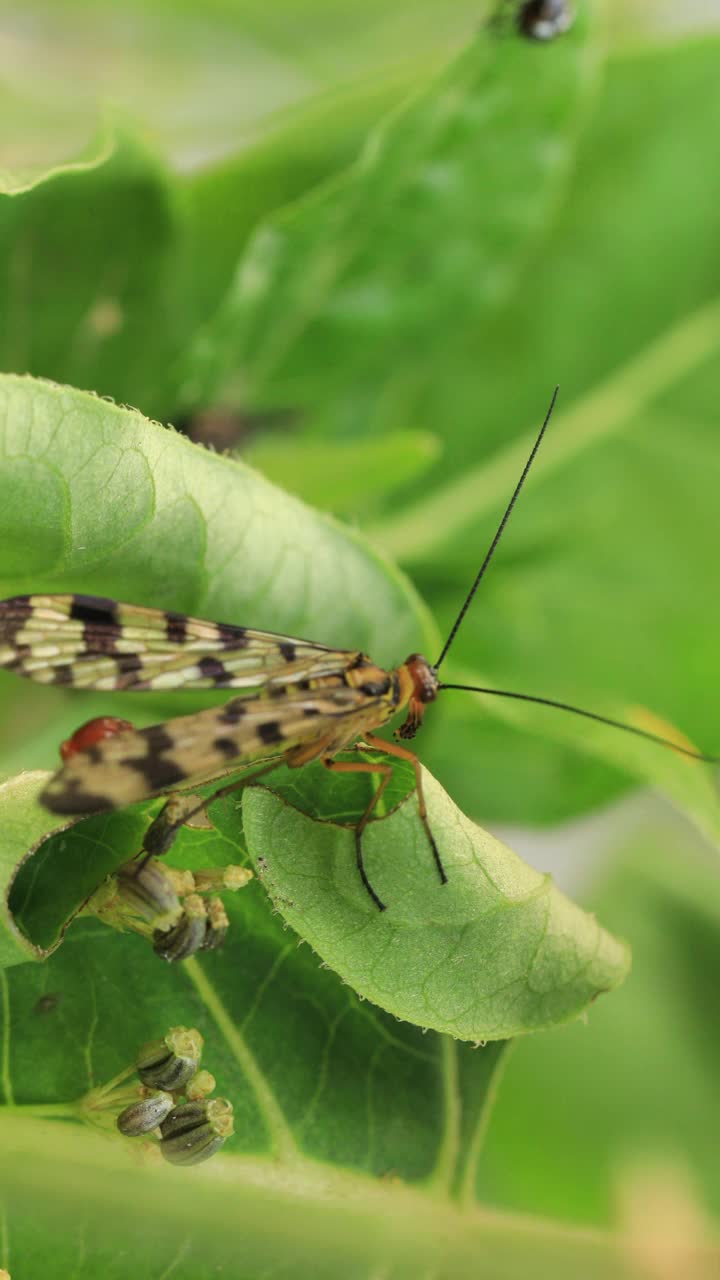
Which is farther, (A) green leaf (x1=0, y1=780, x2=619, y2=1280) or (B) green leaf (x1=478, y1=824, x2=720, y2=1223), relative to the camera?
(B) green leaf (x1=478, y1=824, x2=720, y2=1223)

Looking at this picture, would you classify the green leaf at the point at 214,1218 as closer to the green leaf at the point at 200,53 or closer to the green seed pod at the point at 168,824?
the green seed pod at the point at 168,824

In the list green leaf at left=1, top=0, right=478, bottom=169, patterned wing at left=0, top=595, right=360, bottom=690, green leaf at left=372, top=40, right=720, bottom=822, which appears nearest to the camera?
patterned wing at left=0, top=595, right=360, bottom=690

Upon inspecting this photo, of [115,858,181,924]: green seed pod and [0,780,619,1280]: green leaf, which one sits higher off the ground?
[115,858,181,924]: green seed pod

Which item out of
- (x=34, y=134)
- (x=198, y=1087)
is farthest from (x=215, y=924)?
(x=34, y=134)

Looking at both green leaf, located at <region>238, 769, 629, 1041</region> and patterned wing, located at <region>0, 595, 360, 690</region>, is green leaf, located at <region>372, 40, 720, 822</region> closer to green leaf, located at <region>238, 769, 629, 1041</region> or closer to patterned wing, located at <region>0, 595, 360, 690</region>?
patterned wing, located at <region>0, 595, 360, 690</region>

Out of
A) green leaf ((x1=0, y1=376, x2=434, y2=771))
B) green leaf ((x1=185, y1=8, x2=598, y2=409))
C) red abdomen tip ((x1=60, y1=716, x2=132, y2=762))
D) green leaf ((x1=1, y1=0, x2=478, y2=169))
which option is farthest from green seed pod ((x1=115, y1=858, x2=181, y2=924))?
green leaf ((x1=1, y1=0, x2=478, y2=169))

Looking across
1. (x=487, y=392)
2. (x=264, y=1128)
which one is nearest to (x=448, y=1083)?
(x=264, y=1128)

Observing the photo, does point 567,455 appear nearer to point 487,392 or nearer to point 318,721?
point 487,392

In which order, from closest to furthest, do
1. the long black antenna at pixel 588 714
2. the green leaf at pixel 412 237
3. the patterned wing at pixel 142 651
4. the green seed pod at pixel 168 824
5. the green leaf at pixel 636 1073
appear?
the green seed pod at pixel 168 824 < the patterned wing at pixel 142 651 < the long black antenna at pixel 588 714 < the green leaf at pixel 412 237 < the green leaf at pixel 636 1073

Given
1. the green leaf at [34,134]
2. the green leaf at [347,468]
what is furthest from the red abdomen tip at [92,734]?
the green leaf at [34,134]
